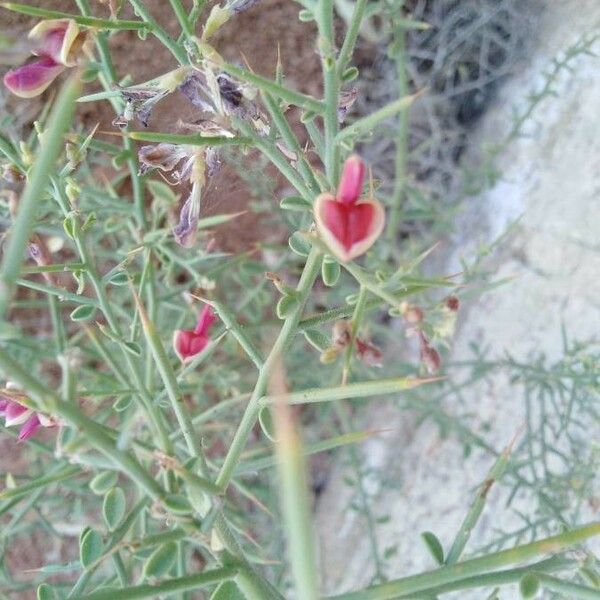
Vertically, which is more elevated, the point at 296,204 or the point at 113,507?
the point at 296,204

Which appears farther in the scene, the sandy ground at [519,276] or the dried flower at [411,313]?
the sandy ground at [519,276]

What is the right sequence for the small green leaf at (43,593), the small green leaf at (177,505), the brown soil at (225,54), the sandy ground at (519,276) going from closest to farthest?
the small green leaf at (177,505), the small green leaf at (43,593), the brown soil at (225,54), the sandy ground at (519,276)

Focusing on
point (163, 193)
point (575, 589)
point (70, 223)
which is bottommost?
point (575, 589)

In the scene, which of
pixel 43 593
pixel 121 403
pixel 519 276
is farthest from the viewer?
pixel 519 276

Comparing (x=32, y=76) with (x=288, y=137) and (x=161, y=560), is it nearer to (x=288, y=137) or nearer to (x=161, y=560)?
(x=288, y=137)

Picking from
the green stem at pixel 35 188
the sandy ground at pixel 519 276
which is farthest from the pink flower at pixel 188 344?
the sandy ground at pixel 519 276

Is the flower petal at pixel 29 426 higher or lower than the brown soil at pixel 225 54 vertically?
lower

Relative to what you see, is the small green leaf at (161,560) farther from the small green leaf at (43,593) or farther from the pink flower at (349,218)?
the pink flower at (349,218)

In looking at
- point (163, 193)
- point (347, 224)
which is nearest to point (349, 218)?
point (347, 224)
